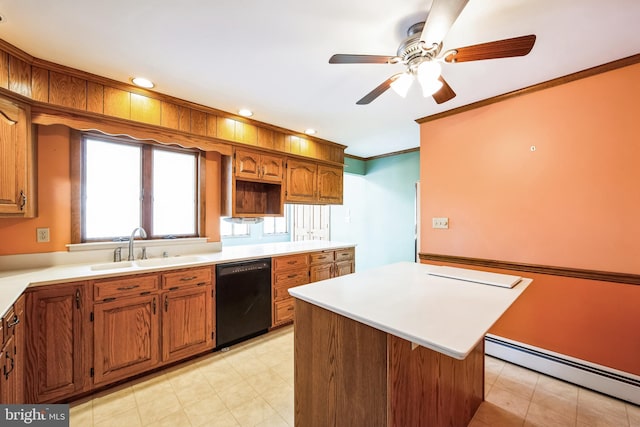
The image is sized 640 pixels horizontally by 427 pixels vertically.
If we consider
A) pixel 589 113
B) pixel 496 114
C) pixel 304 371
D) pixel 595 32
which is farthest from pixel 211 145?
pixel 589 113

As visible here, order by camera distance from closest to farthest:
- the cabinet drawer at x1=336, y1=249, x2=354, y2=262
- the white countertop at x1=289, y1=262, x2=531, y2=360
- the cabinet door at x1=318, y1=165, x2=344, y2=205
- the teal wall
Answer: the white countertop at x1=289, y1=262, x2=531, y2=360, the cabinet drawer at x1=336, y1=249, x2=354, y2=262, the cabinet door at x1=318, y1=165, x2=344, y2=205, the teal wall

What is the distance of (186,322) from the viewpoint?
2.34 m

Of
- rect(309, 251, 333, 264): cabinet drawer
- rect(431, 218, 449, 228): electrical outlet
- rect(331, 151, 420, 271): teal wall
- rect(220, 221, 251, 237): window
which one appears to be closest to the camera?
rect(431, 218, 449, 228): electrical outlet

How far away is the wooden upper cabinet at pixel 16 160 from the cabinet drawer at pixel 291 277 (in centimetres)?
212

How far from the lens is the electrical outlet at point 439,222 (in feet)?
9.34

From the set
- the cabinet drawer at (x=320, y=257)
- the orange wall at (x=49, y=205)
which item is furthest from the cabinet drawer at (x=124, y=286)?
the cabinet drawer at (x=320, y=257)

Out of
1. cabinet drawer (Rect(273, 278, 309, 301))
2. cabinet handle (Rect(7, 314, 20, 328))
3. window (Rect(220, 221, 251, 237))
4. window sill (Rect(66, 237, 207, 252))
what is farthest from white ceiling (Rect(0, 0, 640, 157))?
window (Rect(220, 221, 251, 237))

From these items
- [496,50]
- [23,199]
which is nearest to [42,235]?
[23,199]

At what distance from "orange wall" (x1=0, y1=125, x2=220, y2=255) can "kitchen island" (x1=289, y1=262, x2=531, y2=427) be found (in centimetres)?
218

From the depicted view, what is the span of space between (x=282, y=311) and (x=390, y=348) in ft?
7.09

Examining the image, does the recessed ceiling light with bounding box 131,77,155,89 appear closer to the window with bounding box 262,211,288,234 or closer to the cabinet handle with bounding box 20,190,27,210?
the cabinet handle with bounding box 20,190,27,210

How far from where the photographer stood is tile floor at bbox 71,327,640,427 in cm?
172

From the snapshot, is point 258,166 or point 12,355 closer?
point 12,355

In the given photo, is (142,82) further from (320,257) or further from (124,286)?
(320,257)
